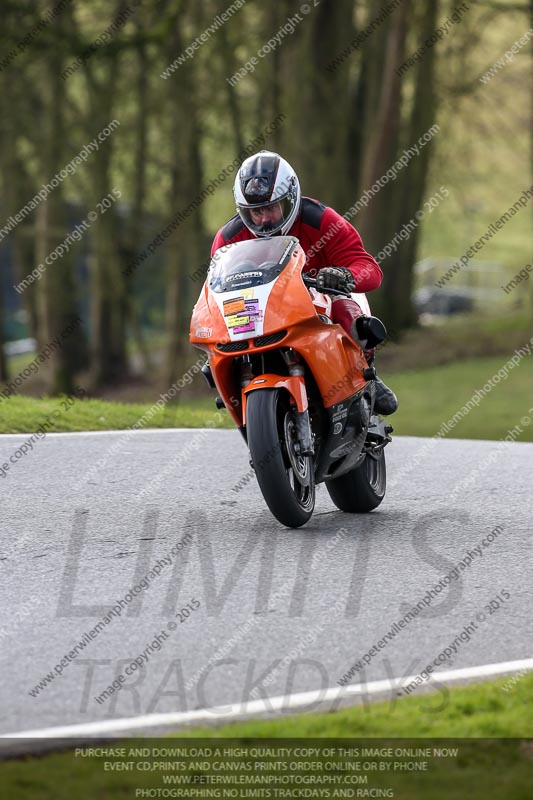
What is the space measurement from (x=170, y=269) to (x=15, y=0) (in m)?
6.81

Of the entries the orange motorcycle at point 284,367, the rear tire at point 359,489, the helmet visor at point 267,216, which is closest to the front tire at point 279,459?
the orange motorcycle at point 284,367

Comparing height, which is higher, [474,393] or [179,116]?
[179,116]

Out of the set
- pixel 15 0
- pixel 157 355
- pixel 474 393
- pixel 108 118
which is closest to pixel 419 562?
pixel 474 393

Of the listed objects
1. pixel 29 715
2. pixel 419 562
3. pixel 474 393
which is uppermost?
pixel 29 715

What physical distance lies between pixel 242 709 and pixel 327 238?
3.59 meters

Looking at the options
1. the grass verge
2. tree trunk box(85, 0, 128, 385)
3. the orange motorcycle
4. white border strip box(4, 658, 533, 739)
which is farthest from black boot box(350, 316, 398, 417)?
tree trunk box(85, 0, 128, 385)

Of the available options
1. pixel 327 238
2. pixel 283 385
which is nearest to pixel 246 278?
pixel 283 385

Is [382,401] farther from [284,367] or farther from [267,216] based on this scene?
[267,216]

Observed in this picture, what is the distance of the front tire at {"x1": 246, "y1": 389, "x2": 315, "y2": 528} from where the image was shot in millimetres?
6633

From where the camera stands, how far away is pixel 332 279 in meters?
7.11

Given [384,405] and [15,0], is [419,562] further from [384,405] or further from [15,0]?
[15,0]

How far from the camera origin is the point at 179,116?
89.9ft

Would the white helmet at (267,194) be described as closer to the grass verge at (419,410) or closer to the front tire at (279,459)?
the front tire at (279,459)

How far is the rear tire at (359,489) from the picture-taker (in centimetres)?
781
